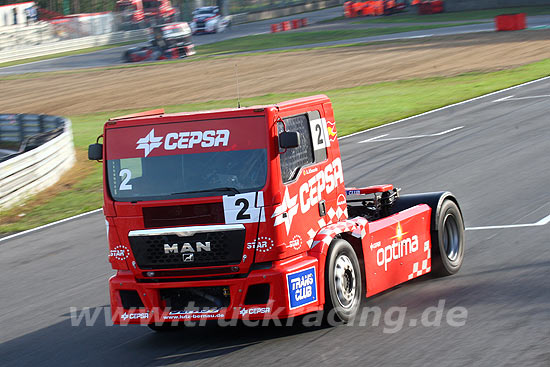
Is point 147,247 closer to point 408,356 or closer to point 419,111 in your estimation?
point 408,356

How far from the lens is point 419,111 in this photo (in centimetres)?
2559

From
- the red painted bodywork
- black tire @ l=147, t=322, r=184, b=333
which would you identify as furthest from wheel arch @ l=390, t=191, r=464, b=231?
black tire @ l=147, t=322, r=184, b=333

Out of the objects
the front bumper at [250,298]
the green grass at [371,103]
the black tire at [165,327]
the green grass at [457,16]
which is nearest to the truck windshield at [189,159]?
the front bumper at [250,298]

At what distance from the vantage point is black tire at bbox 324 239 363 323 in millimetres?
7859

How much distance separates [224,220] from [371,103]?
21853 millimetres

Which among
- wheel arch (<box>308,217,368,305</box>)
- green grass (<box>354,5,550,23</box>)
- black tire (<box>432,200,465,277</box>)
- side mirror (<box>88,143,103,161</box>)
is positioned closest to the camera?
wheel arch (<box>308,217,368,305</box>)

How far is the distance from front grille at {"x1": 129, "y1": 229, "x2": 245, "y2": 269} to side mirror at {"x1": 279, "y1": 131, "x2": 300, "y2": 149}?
804 mm

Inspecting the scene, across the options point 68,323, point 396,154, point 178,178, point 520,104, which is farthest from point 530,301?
point 520,104

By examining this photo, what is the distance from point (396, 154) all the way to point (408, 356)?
1190 cm

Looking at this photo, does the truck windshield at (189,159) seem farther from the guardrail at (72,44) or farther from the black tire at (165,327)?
the guardrail at (72,44)

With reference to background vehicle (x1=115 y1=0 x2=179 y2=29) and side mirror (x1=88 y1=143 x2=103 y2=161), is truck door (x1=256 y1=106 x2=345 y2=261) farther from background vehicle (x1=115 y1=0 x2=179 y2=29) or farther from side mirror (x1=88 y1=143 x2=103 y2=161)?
background vehicle (x1=115 y1=0 x2=179 y2=29)

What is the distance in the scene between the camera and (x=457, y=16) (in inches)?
2534

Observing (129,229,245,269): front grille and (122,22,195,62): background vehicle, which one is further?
(122,22,195,62): background vehicle

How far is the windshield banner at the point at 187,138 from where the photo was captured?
25.1 ft
